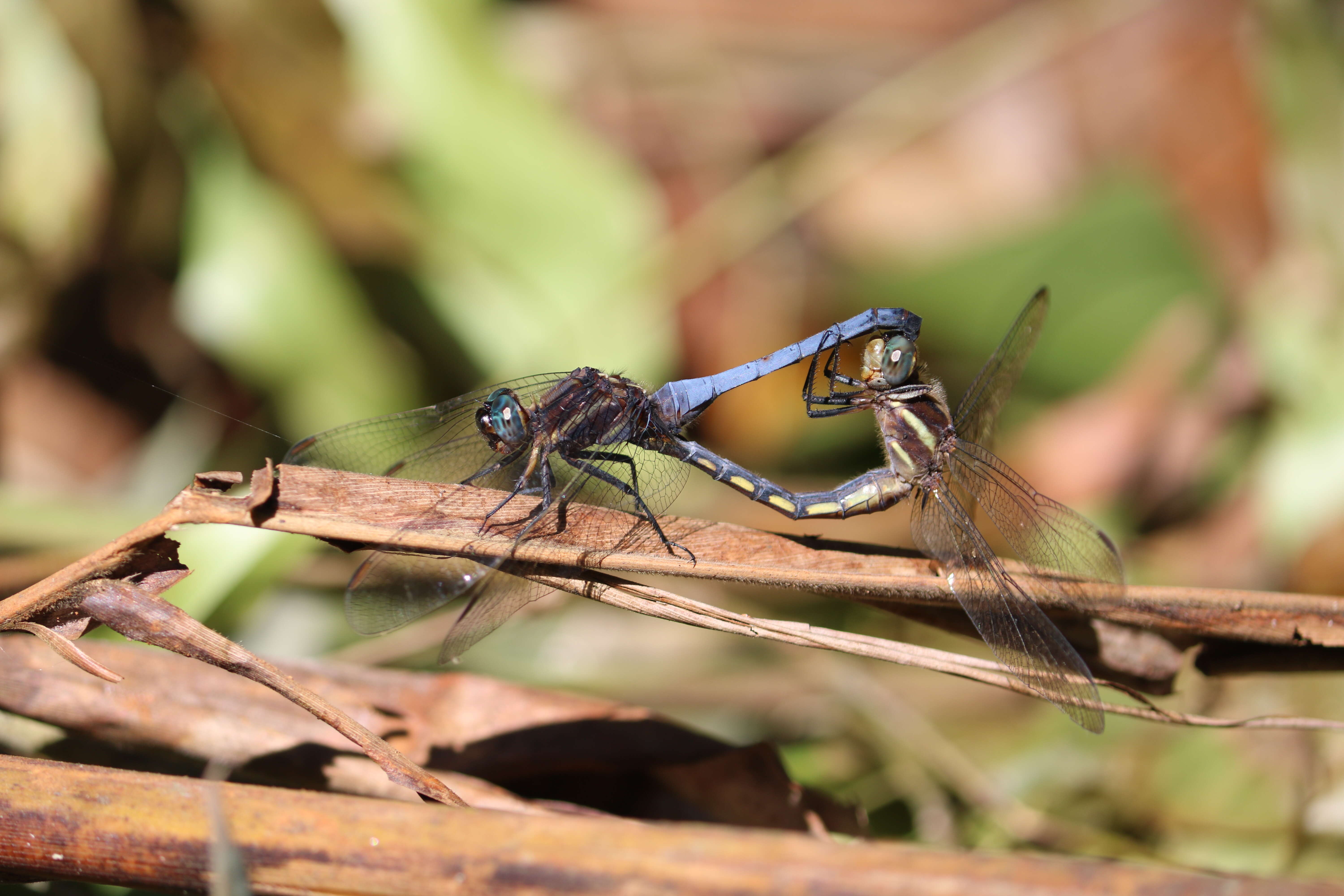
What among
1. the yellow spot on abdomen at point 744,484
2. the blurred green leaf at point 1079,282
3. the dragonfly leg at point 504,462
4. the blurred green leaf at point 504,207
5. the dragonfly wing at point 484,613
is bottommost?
the dragonfly wing at point 484,613

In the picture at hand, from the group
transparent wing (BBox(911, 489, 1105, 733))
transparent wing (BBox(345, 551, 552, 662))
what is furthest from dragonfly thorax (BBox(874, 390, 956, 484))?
transparent wing (BBox(345, 551, 552, 662))

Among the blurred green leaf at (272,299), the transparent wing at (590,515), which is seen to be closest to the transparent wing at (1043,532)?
the transparent wing at (590,515)

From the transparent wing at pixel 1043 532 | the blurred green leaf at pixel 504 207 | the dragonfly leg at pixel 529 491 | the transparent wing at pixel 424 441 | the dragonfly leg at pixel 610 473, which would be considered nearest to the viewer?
the dragonfly leg at pixel 529 491

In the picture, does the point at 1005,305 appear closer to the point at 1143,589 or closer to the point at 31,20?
the point at 1143,589

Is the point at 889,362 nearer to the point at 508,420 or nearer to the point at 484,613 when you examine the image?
the point at 508,420

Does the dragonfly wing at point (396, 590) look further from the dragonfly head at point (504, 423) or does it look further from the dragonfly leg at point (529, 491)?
the dragonfly head at point (504, 423)

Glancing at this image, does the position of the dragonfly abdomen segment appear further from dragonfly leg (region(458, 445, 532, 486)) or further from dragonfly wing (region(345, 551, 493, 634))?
dragonfly wing (region(345, 551, 493, 634))

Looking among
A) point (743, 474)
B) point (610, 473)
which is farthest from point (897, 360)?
point (610, 473)
